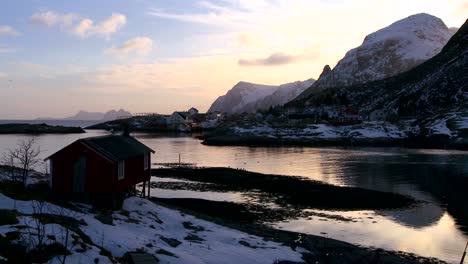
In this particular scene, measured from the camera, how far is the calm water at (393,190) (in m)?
32.2

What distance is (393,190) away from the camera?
2108 inches

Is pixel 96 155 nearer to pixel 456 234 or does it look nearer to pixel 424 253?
pixel 424 253

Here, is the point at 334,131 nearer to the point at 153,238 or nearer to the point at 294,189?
→ the point at 294,189

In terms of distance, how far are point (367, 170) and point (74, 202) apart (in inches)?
2207

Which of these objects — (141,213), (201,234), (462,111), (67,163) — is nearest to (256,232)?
(201,234)

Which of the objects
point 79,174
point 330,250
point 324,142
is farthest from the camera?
point 324,142

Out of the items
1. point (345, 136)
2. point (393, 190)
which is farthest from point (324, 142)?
point (393, 190)

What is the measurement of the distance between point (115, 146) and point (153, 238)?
11124 mm

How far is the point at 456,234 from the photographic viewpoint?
110 ft

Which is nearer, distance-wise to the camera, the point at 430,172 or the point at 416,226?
the point at 416,226

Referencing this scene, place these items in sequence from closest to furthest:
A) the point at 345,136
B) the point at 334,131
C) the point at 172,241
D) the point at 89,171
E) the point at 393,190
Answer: the point at 172,241 < the point at 89,171 < the point at 393,190 < the point at 345,136 < the point at 334,131

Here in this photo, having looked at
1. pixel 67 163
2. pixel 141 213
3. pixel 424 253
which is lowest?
pixel 424 253

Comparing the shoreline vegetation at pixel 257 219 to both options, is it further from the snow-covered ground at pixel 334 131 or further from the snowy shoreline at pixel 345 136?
the snow-covered ground at pixel 334 131

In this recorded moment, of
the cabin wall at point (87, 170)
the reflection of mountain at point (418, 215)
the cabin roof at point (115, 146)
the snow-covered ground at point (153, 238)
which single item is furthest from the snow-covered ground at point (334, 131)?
the cabin wall at point (87, 170)
